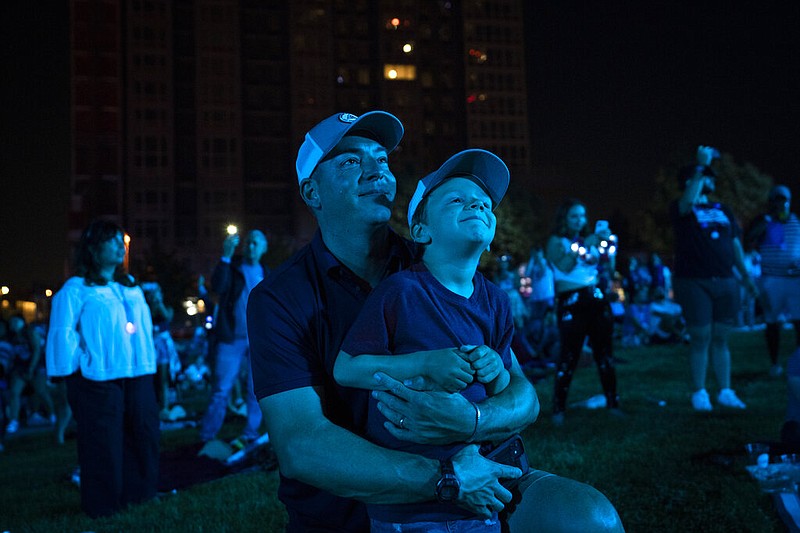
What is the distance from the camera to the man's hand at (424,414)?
6.43 feet

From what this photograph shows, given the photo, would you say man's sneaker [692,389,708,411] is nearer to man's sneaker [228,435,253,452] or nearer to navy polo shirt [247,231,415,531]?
man's sneaker [228,435,253,452]

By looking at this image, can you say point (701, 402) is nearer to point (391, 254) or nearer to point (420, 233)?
point (391, 254)

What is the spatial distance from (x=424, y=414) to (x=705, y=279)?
6.41 meters

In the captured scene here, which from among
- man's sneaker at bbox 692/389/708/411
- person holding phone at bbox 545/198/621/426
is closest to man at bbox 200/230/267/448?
person holding phone at bbox 545/198/621/426

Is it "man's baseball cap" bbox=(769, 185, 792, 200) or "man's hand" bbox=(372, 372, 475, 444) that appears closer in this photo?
"man's hand" bbox=(372, 372, 475, 444)

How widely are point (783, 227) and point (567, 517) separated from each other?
29.1 feet

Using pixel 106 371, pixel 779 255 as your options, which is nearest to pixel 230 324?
pixel 106 371

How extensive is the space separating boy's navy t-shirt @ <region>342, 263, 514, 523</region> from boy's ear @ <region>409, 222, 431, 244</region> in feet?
0.38

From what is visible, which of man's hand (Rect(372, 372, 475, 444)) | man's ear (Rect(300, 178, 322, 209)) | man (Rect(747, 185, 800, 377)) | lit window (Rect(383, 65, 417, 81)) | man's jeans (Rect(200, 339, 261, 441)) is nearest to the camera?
man's hand (Rect(372, 372, 475, 444))

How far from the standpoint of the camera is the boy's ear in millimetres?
2297

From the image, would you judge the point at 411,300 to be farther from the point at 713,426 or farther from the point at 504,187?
the point at 713,426

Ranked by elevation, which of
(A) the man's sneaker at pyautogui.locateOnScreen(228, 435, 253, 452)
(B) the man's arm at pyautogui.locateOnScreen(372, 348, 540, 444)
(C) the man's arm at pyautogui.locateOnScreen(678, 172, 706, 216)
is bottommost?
(A) the man's sneaker at pyautogui.locateOnScreen(228, 435, 253, 452)

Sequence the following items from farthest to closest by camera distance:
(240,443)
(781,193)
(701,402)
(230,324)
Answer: (781,193), (230,324), (240,443), (701,402)

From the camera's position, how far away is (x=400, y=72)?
3312 inches
